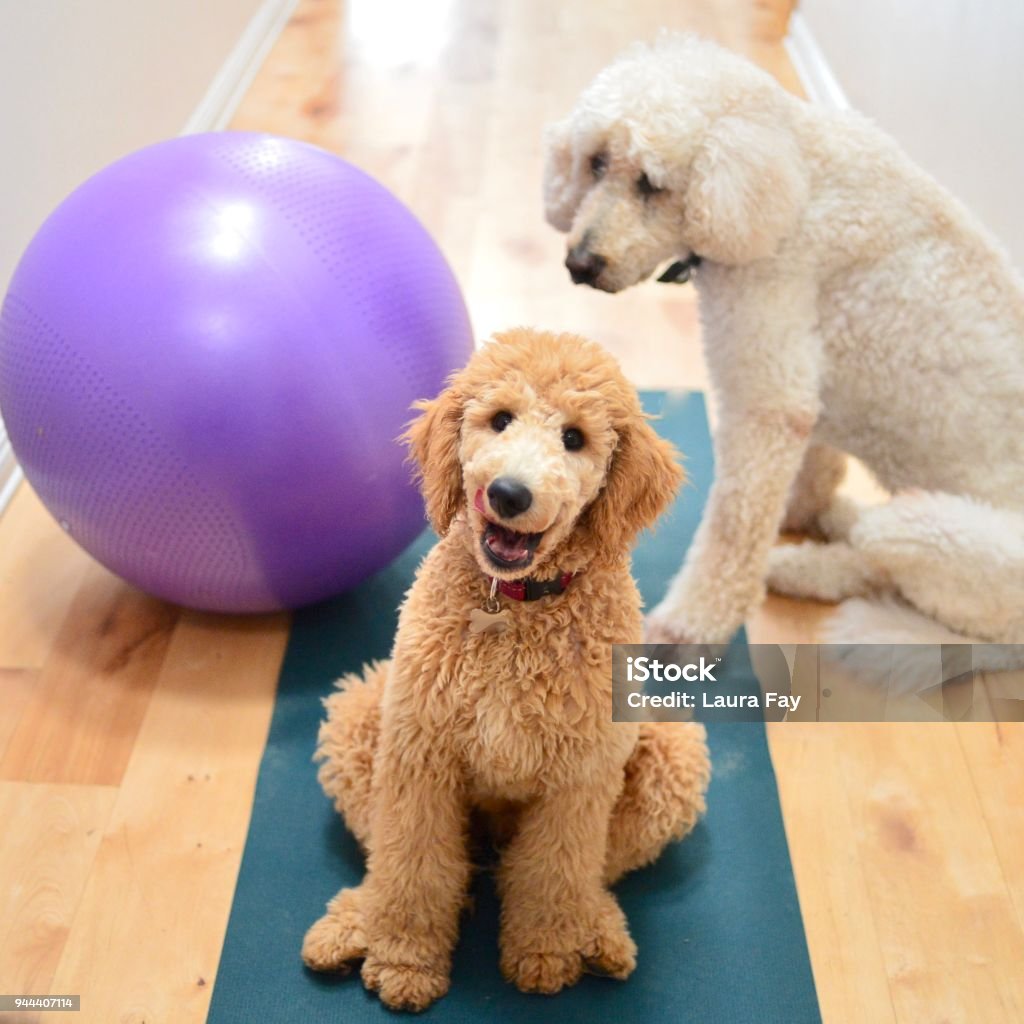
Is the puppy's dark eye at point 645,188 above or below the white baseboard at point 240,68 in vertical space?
above

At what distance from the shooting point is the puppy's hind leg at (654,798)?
1.45 meters

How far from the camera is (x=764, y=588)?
6.31 ft

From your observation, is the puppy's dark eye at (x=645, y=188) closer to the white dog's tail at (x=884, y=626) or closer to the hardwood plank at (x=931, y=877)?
the white dog's tail at (x=884, y=626)

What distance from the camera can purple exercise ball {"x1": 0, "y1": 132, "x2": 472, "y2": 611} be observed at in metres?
1.48

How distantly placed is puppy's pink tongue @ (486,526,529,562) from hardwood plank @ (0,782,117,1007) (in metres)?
0.80

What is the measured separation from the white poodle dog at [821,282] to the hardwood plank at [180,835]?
836 millimetres

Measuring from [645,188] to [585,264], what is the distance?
0.14 m

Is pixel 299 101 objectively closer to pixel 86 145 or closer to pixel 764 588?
pixel 86 145

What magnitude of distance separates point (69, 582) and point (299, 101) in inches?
80.9

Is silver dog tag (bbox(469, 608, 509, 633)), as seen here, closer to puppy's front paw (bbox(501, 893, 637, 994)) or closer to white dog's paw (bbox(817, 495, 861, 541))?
puppy's front paw (bbox(501, 893, 637, 994))

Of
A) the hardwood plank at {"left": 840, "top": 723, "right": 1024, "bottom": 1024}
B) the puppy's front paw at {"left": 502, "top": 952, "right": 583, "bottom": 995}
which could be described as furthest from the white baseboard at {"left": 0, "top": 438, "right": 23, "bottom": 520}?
the hardwood plank at {"left": 840, "top": 723, "right": 1024, "bottom": 1024}

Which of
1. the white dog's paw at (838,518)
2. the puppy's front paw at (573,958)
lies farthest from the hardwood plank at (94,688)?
the white dog's paw at (838,518)

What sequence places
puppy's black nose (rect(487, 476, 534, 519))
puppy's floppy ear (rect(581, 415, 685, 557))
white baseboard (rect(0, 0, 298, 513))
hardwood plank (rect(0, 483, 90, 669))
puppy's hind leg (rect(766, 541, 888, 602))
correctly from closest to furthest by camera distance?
puppy's black nose (rect(487, 476, 534, 519)) < puppy's floppy ear (rect(581, 415, 685, 557)) < hardwood plank (rect(0, 483, 90, 669)) < puppy's hind leg (rect(766, 541, 888, 602)) < white baseboard (rect(0, 0, 298, 513))

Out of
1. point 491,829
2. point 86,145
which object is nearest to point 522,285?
point 86,145
